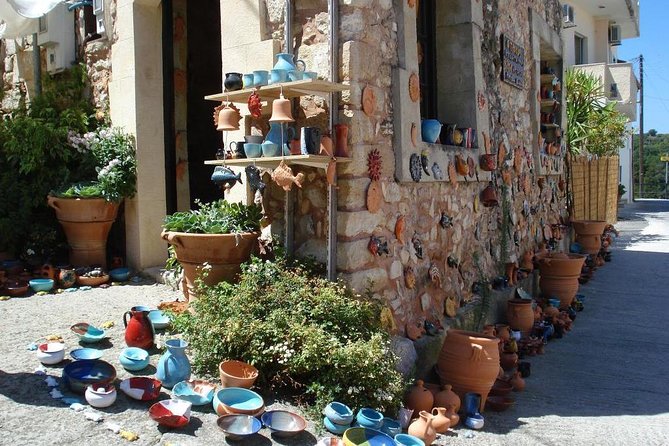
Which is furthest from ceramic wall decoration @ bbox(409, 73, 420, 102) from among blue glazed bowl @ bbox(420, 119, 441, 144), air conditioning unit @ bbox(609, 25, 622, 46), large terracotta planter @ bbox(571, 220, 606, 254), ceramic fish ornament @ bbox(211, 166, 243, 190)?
air conditioning unit @ bbox(609, 25, 622, 46)

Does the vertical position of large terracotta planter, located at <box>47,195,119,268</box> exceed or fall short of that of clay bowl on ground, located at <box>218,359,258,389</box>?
it exceeds it

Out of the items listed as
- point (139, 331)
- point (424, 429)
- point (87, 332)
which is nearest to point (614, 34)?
point (424, 429)

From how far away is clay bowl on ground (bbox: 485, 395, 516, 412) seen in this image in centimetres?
396

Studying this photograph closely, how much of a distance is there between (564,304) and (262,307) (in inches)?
171

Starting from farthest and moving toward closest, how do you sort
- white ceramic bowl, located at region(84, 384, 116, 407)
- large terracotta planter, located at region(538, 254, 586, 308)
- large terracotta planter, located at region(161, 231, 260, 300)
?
large terracotta planter, located at region(538, 254, 586, 308) → large terracotta planter, located at region(161, 231, 260, 300) → white ceramic bowl, located at region(84, 384, 116, 407)

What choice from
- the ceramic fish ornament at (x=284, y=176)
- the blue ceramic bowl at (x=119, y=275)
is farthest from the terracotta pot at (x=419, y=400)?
the blue ceramic bowl at (x=119, y=275)

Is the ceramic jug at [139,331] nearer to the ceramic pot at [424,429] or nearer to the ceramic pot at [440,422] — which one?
the ceramic pot at [424,429]

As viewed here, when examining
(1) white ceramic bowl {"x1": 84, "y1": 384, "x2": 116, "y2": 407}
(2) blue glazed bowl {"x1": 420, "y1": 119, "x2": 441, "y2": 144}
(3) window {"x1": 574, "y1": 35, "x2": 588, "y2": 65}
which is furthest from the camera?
(3) window {"x1": 574, "y1": 35, "x2": 588, "y2": 65}

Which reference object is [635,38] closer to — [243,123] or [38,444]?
[243,123]

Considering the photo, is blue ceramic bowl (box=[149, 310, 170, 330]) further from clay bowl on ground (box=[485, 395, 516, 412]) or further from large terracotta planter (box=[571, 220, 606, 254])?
large terracotta planter (box=[571, 220, 606, 254])

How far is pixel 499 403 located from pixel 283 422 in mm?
1705

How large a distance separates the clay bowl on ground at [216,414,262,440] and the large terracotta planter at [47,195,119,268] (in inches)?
120


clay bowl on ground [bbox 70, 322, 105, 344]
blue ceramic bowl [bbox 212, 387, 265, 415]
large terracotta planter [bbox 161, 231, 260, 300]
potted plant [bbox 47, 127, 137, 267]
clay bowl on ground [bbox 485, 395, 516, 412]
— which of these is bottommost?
clay bowl on ground [bbox 485, 395, 516, 412]

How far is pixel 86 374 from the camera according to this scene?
3.06 meters
